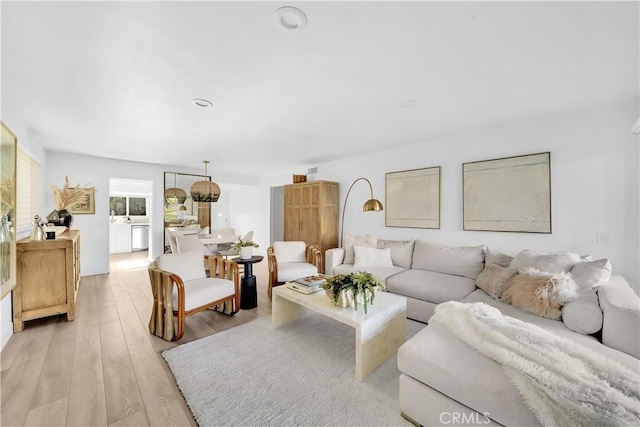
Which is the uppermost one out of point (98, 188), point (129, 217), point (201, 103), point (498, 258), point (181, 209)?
point (201, 103)

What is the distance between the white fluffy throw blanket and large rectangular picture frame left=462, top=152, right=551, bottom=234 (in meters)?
2.11

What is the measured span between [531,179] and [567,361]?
2541mm

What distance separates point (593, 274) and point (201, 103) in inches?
150

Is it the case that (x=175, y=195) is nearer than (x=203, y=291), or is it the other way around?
(x=203, y=291)

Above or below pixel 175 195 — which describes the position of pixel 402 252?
below

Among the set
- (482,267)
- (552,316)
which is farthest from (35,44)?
(482,267)

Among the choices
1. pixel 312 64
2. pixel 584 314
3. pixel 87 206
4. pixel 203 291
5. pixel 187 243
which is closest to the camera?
pixel 584 314

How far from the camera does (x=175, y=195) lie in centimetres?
596

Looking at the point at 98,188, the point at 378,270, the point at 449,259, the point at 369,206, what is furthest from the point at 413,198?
the point at 98,188

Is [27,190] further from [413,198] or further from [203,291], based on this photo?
[413,198]

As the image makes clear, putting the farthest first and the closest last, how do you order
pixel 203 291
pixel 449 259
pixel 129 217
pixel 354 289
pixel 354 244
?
pixel 129 217 < pixel 354 244 < pixel 449 259 < pixel 203 291 < pixel 354 289

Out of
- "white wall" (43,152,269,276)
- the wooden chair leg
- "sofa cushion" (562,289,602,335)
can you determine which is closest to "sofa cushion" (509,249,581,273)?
"sofa cushion" (562,289,602,335)

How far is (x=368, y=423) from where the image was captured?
1.52m

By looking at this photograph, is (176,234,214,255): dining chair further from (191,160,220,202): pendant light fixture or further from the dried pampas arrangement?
the dried pampas arrangement
